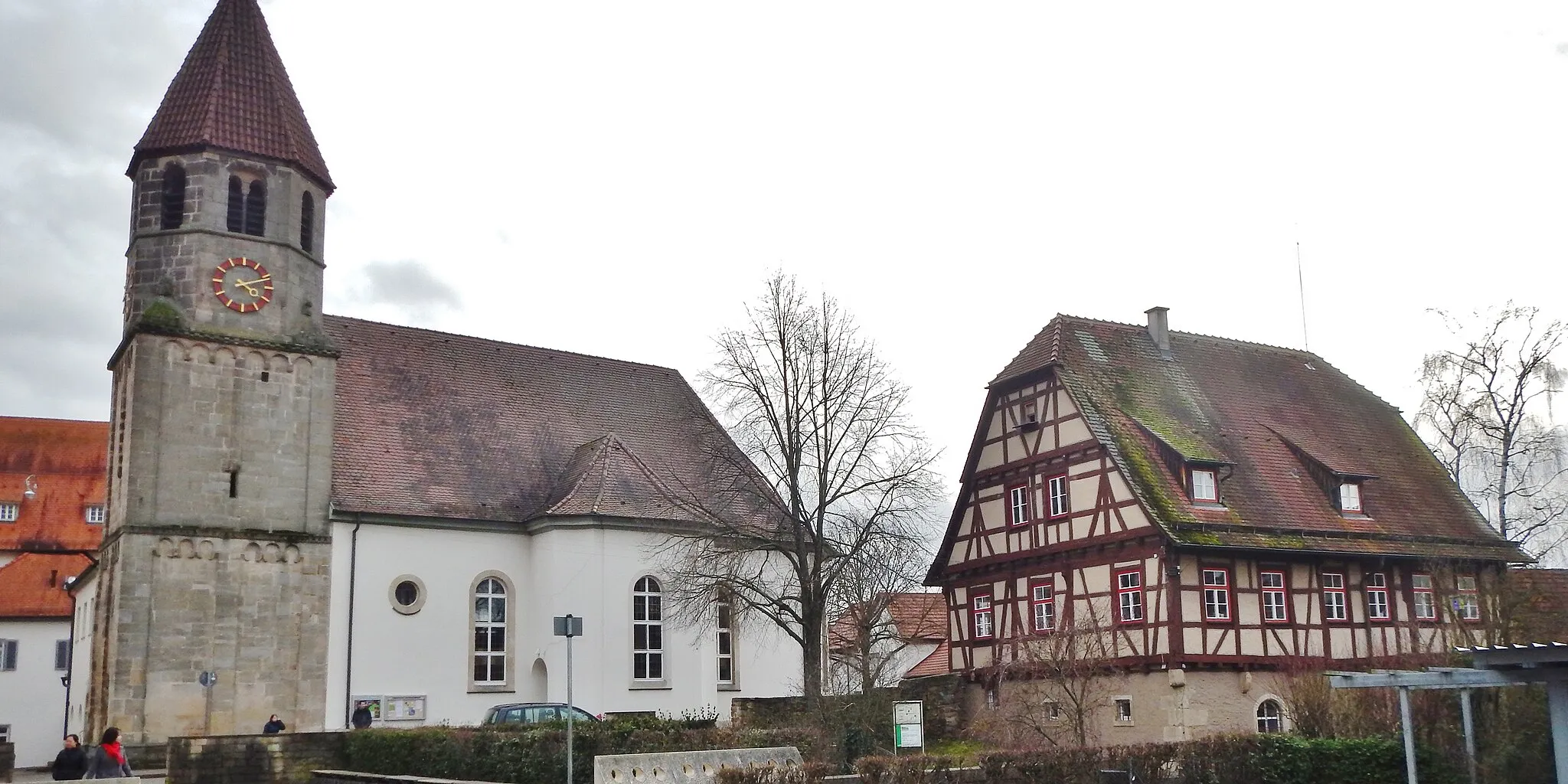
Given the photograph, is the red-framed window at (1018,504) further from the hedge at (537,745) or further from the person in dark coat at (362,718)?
the person in dark coat at (362,718)

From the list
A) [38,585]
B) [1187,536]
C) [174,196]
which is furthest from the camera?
[38,585]

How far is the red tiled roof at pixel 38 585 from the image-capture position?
5172cm

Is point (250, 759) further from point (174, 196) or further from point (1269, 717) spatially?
point (1269, 717)

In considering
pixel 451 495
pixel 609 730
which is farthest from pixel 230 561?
pixel 609 730

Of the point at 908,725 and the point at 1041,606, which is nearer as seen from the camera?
the point at 908,725

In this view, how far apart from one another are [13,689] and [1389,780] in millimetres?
47020

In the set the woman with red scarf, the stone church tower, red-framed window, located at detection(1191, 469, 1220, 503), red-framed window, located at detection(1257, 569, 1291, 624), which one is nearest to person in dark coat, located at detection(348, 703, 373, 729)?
the stone church tower

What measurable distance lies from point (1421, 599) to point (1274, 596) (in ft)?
16.0

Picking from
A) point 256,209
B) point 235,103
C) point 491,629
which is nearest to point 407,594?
point 491,629

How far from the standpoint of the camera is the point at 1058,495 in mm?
34719

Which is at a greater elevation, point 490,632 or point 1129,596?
point 1129,596

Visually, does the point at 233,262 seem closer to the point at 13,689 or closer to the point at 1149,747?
the point at 1149,747

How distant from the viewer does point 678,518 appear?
3556cm

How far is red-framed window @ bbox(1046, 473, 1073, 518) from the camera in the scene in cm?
3434
